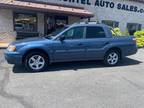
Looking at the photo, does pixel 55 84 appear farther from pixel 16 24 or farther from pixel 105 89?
pixel 16 24

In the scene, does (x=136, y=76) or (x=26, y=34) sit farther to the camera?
(x=26, y=34)

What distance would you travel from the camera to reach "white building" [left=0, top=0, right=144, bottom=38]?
13.9 metres

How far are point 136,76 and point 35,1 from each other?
9281 mm

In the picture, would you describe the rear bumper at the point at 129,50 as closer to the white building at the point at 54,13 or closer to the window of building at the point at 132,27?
the white building at the point at 54,13

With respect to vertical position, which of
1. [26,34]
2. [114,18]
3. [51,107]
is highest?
[114,18]

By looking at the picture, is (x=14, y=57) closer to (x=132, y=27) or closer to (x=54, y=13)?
(x=54, y=13)

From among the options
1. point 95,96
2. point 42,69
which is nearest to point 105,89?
point 95,96

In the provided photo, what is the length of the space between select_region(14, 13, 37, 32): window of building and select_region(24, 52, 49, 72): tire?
7.04 metres

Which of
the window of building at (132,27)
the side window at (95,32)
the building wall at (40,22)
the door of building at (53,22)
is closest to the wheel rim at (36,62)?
the side window at (95,32)

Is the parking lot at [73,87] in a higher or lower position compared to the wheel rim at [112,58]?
lower

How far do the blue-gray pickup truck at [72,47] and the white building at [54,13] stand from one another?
5.58m

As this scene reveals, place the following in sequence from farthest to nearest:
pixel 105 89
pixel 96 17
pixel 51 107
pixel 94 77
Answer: pixel 96 17 < pixel 94 77 < pixel 105 89 < pixel 51 107

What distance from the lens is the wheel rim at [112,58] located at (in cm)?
917

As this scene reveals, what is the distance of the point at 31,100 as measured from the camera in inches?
213
